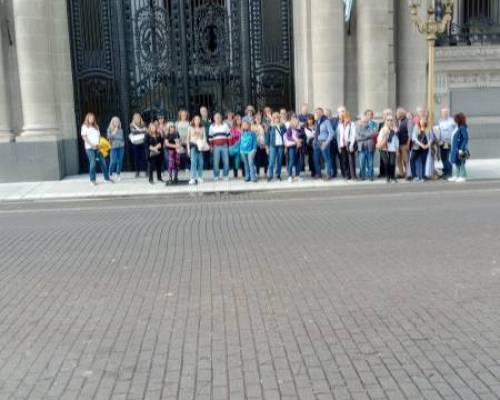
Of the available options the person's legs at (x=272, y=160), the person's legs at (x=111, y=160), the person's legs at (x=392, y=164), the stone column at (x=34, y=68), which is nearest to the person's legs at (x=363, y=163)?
the person's legs at (x=392, y=164)

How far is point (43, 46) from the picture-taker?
1691cm

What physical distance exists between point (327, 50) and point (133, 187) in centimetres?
715

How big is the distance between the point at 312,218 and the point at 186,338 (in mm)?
5150

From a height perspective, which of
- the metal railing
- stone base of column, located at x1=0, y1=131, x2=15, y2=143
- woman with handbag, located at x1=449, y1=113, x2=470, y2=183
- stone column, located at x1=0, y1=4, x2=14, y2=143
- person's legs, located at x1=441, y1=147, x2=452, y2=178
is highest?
the metal railing

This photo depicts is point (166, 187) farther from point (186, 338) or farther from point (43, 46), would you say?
point (186, 338)

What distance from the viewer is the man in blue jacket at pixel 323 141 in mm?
14648

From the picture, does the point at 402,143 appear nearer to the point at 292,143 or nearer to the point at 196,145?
the point at 292,143

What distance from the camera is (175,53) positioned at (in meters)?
18.3

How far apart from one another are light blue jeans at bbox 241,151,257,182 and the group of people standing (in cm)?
3

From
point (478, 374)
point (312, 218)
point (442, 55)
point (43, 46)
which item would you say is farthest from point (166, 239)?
point (442, 55)

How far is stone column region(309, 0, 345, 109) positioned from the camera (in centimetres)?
1728

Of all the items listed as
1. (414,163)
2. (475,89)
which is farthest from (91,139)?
(475,89)

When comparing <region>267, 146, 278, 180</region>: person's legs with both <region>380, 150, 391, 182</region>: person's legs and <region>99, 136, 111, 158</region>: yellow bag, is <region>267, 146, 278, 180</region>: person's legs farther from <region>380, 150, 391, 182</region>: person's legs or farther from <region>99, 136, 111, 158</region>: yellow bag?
<region>99, 136, 111, 158</region>: yellow bag

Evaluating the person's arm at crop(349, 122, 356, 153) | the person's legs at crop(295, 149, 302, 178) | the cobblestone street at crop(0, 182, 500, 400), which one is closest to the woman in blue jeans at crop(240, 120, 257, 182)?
the person's legs at crop(295, 149, 302, 178)
